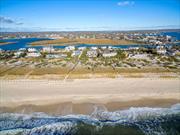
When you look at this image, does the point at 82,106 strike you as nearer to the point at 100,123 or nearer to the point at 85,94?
the point at 85,94

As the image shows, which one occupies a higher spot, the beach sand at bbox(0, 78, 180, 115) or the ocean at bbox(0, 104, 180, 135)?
the beach sand at bbox(0, 78, 180, 115)

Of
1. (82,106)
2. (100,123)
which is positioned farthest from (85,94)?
(100,123)

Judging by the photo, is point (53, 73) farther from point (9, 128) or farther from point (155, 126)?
point (155, 126)

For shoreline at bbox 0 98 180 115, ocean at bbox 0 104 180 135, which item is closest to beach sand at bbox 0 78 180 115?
shoreline at bbox 0 98 180 115

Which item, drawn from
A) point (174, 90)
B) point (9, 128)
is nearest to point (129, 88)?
point (174, 90)

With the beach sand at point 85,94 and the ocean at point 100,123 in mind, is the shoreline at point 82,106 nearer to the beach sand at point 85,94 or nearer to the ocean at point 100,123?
the beach sand at point 85,94

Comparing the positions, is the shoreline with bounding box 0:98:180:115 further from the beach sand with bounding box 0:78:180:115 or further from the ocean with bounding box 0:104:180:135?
the ocean with bounding box 0:104:180:135
